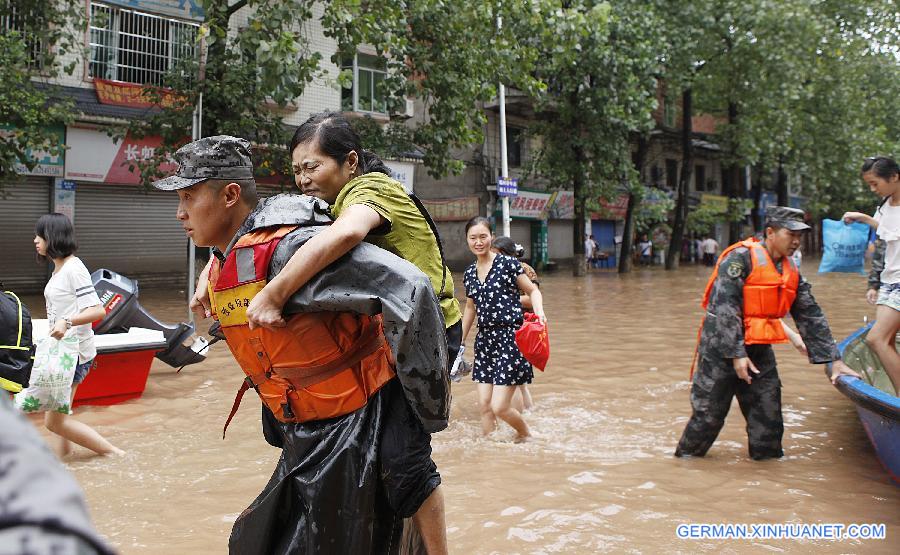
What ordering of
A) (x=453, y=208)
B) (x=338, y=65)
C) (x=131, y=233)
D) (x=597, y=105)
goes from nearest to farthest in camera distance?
(x=338, y=65)
(x=131, y=233)
(x=597, y=105)
(x=453, y=208)

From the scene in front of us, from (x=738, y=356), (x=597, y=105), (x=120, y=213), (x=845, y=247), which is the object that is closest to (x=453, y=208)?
(x=597, y=105)

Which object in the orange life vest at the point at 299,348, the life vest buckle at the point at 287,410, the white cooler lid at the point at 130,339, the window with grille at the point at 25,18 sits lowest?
the white cooler lid at the point at 130,339

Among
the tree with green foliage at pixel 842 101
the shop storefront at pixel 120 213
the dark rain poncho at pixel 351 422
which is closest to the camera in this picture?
the dark rain poncho at pixel 351 422

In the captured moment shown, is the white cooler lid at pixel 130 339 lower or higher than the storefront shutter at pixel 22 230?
lower

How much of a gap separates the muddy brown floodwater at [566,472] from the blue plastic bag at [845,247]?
134 cm

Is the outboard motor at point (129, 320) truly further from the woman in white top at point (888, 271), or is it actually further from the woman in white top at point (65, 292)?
the woman in white top at point (888, 271)

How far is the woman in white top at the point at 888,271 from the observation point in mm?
5785

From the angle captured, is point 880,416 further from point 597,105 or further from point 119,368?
point 597,105

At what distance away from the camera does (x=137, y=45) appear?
1683 cm

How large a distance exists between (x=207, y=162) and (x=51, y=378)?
3736 mm

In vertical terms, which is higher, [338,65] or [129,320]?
[338,65]

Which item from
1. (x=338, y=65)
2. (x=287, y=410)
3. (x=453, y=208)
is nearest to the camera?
(x=287, y=410)

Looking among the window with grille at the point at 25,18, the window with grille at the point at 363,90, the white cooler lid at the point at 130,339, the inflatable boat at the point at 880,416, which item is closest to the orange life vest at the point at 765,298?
the inflatable boat at the point at 880,416

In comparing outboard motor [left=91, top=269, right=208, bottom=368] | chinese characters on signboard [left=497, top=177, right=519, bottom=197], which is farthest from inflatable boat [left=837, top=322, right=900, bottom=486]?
chinese characters on signboard [left=497, top=177, right=519, bottom=197]
